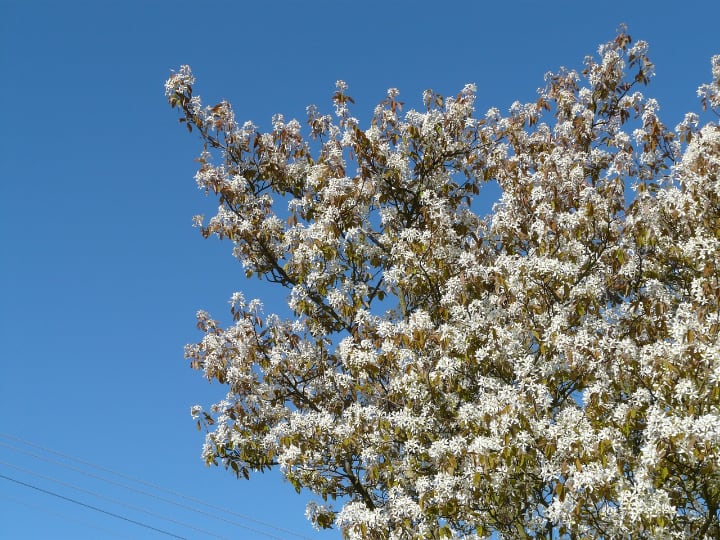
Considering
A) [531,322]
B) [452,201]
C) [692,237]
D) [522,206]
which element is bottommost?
[531,322]

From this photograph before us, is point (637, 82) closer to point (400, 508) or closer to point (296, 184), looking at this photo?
point (296, 184)

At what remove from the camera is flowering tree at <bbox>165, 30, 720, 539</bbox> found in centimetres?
949

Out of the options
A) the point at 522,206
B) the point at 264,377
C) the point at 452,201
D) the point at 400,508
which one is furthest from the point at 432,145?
the point at 400,508

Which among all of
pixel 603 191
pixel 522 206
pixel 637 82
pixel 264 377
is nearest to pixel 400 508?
pixel 264 377

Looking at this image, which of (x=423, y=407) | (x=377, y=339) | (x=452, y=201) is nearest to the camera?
(x=423, y=407)

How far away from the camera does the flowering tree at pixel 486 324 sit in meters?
9.49

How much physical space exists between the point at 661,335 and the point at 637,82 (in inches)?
234

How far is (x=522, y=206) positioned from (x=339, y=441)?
4648 mm

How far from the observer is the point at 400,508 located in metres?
11.0

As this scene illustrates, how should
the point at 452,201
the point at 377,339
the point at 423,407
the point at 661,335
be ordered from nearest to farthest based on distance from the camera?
the point at 661,335, the point at 423,407, the point at 377,339, the point at 452,201

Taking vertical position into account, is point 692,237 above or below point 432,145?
below

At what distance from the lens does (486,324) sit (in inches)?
454

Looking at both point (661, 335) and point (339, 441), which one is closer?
point (661, 335)

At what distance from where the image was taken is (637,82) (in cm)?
1475
